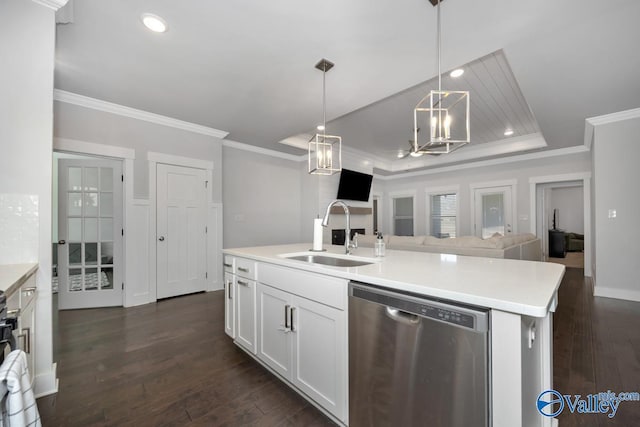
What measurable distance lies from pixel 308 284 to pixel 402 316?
1.92 feet

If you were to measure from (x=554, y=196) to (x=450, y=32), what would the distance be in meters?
10.3

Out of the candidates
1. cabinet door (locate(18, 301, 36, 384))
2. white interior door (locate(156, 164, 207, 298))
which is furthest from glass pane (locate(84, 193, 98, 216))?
cabinet door (locate(18, 301, 36, 384))

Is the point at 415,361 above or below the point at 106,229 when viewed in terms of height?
below

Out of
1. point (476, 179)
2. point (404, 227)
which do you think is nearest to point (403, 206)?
point (404, 227)

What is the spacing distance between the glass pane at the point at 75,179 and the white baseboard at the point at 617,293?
7004mm

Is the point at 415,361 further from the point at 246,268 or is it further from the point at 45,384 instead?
the point at 45,384

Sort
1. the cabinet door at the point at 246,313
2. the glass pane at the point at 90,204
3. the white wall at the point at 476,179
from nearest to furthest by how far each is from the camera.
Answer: the cabinet door at the point at 246,313 < the glass pane at the point at 90,204 < the white wall at the point at 476,179

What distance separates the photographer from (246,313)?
81.3 inches

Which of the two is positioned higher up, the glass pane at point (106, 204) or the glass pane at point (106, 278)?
the glass pane at point (106, 204)

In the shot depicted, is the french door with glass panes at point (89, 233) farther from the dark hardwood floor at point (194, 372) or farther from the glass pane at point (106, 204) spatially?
the dark hardwood floor at point (194, 372)

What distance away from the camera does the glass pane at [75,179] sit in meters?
3.28

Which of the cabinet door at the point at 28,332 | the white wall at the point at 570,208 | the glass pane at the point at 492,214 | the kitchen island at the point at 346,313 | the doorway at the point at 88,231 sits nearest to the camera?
the kitchen island at the point at 346,313

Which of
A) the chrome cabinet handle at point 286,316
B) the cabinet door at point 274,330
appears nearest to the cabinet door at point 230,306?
the cabinet door at point 274,330

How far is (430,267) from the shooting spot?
4.79 feet
